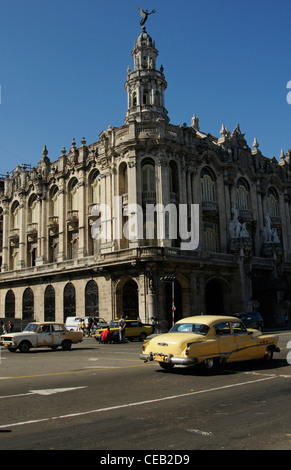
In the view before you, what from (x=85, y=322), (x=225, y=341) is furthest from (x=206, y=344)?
(x=85, y=322)

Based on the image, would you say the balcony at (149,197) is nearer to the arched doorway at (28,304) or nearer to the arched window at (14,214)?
the arched doorway at (28,304)

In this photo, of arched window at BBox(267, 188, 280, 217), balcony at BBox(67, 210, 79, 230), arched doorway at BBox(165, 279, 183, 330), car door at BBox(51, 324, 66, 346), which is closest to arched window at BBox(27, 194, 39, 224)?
balcony at BBox(67, 210, 79, 230)

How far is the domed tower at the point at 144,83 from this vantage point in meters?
46.6

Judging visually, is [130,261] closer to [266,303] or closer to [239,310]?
[239,310]

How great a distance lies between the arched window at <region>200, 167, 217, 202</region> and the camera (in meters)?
43.8

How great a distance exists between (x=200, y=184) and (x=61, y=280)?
54.5 ft

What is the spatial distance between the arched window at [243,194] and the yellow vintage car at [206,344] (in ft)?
113

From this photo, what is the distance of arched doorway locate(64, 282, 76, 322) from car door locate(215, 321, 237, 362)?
30.3 m

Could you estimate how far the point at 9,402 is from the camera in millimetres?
9211

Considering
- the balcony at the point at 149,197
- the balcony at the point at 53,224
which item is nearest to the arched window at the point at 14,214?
the balcony at the point at 53,224

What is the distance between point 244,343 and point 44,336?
493 inches

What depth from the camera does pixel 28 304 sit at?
47.6 m

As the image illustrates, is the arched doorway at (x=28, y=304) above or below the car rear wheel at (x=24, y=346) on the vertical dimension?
above
